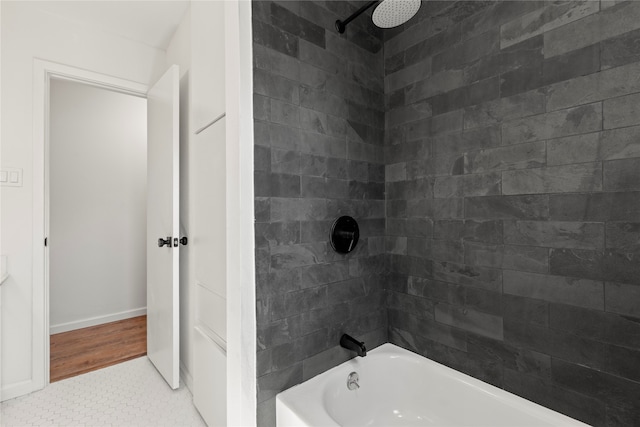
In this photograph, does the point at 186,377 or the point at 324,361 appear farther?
the point at 186,377

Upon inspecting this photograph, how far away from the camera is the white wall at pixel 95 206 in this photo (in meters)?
3.03

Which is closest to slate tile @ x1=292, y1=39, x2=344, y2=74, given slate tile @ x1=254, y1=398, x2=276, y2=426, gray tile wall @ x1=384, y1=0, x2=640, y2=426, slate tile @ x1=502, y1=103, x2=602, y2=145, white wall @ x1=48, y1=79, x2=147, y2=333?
gray tile wall @ x1=384, y1=0, x2=640, y2=426

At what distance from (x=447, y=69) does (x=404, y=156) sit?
46 cm

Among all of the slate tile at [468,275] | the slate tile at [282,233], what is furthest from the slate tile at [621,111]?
the slate tile at [282,233]

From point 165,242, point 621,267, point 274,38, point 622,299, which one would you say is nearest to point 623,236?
point 621,267

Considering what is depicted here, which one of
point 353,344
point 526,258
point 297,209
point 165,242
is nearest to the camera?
point 526,258

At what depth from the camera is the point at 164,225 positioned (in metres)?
2.15

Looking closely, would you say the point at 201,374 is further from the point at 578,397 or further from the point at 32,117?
the point at 32,117

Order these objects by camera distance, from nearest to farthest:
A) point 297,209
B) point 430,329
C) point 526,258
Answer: point 526,258 → point 297,209 → point 430,329

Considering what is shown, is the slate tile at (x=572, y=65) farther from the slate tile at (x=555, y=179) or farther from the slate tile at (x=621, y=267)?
the slate tile at (x=621, y=267)

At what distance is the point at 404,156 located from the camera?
1.61m

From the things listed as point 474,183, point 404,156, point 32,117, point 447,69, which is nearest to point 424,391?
point 474,183

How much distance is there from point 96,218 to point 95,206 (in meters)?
0.13

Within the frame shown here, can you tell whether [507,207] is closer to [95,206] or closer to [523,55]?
[523,55]
